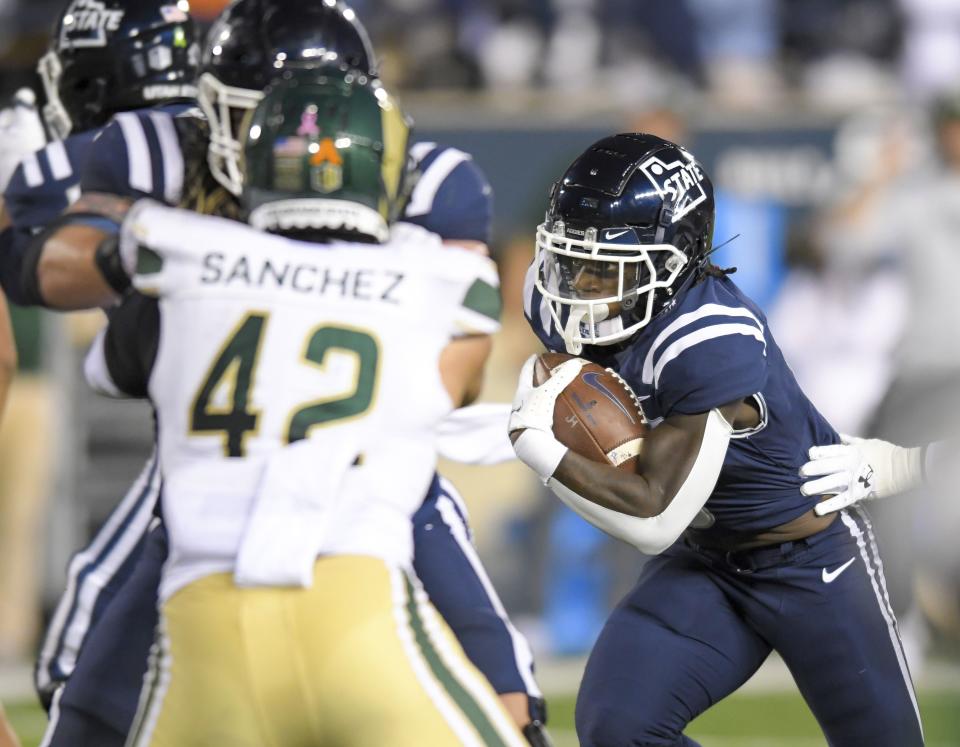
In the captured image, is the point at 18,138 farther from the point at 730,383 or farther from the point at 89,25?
the point at 730,383

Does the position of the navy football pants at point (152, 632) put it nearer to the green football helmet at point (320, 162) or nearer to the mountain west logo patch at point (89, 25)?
the green football helmet at point (320, 162)

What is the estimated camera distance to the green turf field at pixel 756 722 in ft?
18.9

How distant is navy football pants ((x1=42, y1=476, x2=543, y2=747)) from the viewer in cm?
301

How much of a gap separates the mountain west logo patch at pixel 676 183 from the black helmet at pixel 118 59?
135 cm

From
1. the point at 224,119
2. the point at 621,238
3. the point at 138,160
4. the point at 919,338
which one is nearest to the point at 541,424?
the point at 621,238

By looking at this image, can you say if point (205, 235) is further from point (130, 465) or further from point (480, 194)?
point (130, 465)

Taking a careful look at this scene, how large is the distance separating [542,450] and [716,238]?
4.67m

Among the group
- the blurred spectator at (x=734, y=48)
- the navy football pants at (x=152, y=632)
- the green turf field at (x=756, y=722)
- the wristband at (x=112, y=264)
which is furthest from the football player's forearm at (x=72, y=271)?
the blurred spectator at (x=734, y=48)

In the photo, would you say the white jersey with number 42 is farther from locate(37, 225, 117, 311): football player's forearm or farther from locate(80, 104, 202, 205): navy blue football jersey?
locate(80, 104, 202, 205): navy blue football jersey

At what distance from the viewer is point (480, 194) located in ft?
11.7

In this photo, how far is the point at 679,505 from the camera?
2.99m

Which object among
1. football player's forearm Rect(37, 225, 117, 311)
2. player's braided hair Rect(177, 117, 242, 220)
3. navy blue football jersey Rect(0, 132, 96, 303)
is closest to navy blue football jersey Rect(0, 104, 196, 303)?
navy blue football jersey Rect(0, 132, 96, 303)

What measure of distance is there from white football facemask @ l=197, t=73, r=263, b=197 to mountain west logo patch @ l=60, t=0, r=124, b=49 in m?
0.65

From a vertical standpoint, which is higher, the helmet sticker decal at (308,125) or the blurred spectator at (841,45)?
the helmet sticker decal at (308,125)
